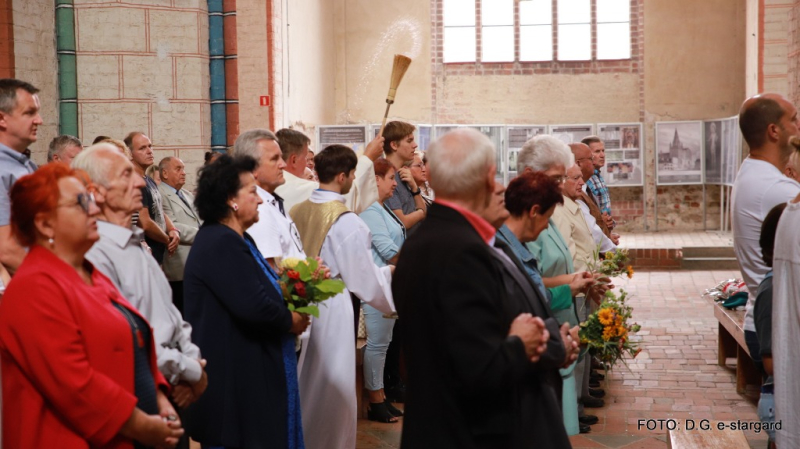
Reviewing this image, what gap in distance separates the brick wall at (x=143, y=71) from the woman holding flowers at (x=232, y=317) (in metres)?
6.15

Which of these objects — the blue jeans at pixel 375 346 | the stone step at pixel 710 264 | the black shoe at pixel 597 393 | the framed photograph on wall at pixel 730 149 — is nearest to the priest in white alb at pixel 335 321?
the blue jeans at pixel 375 346

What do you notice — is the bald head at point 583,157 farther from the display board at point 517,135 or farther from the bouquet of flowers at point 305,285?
the display board at point 517,135

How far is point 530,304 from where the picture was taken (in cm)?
282

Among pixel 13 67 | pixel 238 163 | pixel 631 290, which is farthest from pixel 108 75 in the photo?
pixel 631 290

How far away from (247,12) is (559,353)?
9457 mm

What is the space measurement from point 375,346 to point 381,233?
74 cm

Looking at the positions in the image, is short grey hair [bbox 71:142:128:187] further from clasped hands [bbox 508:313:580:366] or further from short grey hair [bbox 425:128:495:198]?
clasped hands [bbox 508:313:580:366]

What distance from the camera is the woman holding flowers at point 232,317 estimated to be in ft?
11.9

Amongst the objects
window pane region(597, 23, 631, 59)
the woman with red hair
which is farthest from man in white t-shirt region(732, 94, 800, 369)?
window pane region(597, 23, 631, 59)

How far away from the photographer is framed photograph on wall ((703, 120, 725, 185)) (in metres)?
16.9

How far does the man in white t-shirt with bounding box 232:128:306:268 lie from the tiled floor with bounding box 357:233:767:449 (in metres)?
1.58

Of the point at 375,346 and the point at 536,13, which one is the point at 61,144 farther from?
the point at 536,13

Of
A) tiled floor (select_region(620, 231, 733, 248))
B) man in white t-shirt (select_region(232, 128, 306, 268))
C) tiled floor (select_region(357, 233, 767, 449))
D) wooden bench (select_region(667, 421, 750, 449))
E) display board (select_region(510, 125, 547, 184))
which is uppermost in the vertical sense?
display board (select_region(510, 125, 547, 184))

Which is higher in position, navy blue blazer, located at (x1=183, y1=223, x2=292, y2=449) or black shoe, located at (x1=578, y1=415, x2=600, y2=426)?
navy blue blazer, located at (x1=183, y1=223, x2=292, y2=449)
